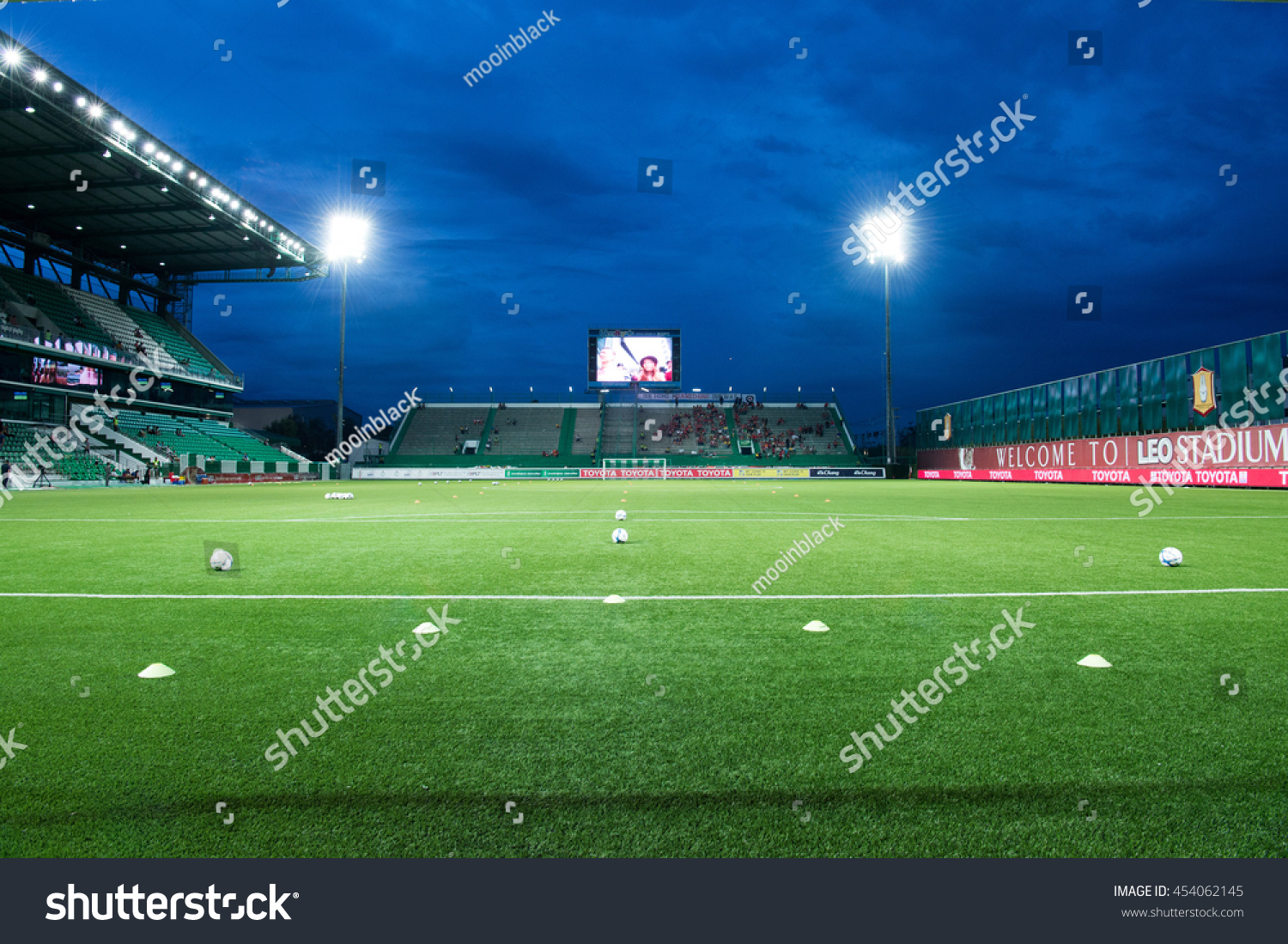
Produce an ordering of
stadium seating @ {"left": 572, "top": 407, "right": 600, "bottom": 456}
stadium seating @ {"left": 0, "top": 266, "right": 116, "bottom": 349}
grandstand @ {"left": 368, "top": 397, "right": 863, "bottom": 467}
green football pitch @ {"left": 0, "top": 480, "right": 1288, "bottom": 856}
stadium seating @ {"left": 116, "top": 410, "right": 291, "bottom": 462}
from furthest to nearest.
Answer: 1. stadium seating @ {"left": 572, "top": 407, "right": 600, "bottom": 456}
2. grandstand @ {"left": 368, "top": 397, "right": 863, "bottom": 467}
3. stadium seating @ {"left": 116, "top": 410, "right": 291, "bottom": 462}
4. stadium seating @ {"left": 0, "top": 266, "right": 116, "bottom": 349}
5. green football pitch @ {"left": 0, "top": 480, "right": 1288, "bottom": 856}

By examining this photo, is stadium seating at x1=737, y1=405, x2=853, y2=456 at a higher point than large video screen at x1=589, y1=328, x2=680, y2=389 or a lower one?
lower

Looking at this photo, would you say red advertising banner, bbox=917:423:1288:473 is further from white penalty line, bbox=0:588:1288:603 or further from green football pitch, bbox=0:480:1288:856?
white penalty line, bbox=0:588:1288:603

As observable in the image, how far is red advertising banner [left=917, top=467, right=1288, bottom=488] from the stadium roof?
157ft

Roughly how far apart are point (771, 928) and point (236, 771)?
75.2 inches

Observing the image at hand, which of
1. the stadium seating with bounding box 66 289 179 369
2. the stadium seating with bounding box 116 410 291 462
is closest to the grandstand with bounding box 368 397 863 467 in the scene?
the stadium seating with bounding box 116 410 291 462

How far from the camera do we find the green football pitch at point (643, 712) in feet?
7.14

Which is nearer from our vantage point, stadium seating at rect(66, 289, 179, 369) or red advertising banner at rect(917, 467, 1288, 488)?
red advertising banner at rect(917, 467, 1288, 488)

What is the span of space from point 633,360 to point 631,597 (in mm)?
58440

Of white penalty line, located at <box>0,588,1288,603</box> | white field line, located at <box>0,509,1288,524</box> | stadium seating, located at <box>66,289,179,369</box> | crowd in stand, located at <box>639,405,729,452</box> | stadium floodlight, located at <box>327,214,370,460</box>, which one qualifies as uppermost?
stadium floodlight, located at <box>327,214,370,460</box>

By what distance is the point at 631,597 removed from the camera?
232 inches

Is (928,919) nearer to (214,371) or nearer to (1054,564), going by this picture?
(1054,564)

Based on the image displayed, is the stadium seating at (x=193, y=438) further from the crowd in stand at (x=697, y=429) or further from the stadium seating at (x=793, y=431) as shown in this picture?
the stadium seating at (x=793, y=431)

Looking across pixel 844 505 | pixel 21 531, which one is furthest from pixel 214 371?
pixel 844 505

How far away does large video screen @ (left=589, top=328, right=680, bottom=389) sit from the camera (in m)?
63.2
